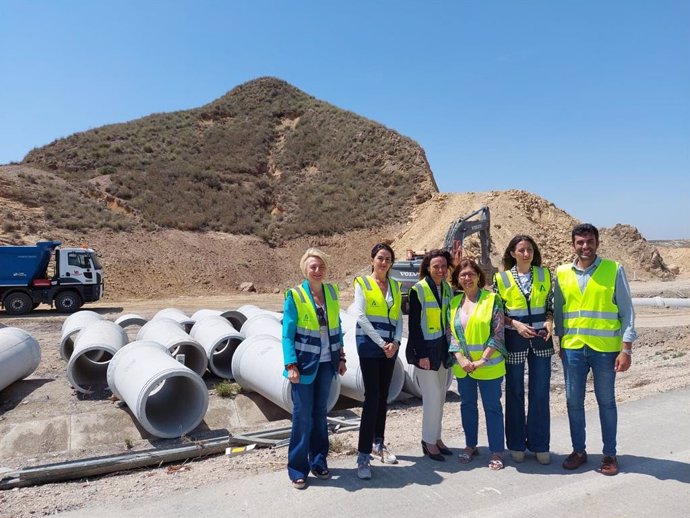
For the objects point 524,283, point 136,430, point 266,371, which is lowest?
point 136,430

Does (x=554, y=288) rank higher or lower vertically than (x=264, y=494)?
higher

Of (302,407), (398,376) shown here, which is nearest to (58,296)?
(398,376)

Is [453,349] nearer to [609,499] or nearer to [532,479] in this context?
[532,479]

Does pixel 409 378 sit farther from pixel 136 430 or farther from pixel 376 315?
pixel 136 430

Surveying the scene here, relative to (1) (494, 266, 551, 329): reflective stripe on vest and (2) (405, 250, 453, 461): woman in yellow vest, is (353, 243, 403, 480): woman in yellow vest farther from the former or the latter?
(1) (494, 266, 551, 329): reflective stripe on vest

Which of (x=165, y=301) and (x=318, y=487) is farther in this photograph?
(x=165, y=301)

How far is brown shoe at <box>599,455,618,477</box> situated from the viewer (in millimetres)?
4312

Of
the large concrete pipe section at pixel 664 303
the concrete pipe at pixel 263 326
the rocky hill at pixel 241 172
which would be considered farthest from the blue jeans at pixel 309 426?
the rocky hill at pixel 241 172

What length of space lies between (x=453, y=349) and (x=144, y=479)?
9.76 feet

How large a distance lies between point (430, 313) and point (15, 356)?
7.07 meters

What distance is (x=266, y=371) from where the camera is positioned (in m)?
7.10

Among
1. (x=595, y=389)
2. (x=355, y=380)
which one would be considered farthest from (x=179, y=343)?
(x=595, y=389)

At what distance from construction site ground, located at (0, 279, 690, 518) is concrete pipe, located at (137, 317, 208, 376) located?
0.52 m

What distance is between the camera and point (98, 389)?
341 inches
